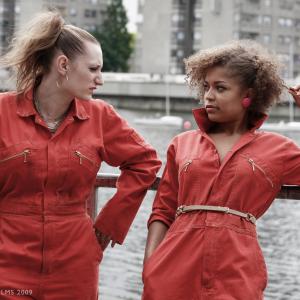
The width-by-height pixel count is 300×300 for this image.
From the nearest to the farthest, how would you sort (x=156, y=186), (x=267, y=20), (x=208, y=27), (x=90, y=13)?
(x=156, y=186), (x=208, y=27), (x=267, y=20), (x=90, y=13)

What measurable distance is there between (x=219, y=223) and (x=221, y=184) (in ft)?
0.48

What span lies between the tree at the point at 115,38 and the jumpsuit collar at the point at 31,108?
91.0 metres

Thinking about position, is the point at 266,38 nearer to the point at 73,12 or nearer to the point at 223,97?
the point at 73,12

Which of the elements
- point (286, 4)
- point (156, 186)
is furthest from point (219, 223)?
point (286, 4)

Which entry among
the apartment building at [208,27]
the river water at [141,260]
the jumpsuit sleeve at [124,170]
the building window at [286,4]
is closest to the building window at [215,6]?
the apartment building at [208,27]

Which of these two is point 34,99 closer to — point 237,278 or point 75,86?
point 75,86

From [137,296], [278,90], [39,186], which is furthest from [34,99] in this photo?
[137,296]

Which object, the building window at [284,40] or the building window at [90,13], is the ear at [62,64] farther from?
the building window at [90,13]

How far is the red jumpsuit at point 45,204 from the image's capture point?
128 inches

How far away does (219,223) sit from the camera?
3219 millimetres

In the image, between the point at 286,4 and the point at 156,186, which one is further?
the point at 286,4

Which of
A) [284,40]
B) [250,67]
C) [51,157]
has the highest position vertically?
[250,67]

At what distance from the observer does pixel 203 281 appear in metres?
3.18

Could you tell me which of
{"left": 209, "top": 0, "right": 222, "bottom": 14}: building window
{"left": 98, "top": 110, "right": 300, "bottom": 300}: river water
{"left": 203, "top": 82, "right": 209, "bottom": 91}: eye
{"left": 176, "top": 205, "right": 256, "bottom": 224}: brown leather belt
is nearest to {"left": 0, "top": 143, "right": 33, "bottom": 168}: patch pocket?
{"left": 176, "top": 205, "right": 256, "bottom": 224}: brown leather belt
